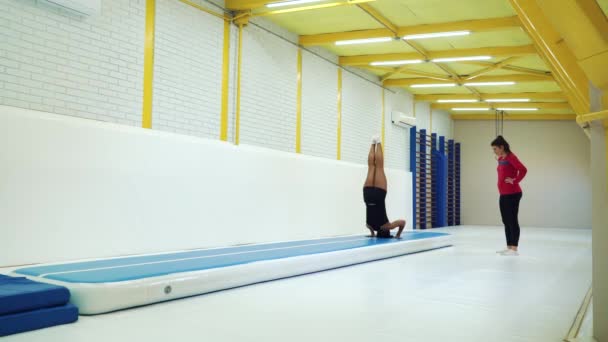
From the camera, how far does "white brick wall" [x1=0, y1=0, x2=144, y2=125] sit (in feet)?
15.2

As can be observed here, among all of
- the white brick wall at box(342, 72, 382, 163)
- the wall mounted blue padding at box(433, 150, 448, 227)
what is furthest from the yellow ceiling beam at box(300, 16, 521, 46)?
the wall mounted blue padding at box(433, 150, 448, 227)

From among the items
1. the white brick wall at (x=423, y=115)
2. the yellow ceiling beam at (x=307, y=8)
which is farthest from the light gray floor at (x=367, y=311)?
the white brick wall at (x=423, y=115)

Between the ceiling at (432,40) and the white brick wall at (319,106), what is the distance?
1.39ft

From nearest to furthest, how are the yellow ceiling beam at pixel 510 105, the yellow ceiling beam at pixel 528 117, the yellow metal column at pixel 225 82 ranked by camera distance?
1. the yellow metal column at pixel 225 82
2. the yellow ceiling beam at pixel 510 105
3. the yellow ceiling beam at pixel 528 117

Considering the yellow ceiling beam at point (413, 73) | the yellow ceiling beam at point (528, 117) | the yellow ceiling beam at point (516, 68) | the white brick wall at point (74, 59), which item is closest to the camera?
the white brick wall at point (74, 59)

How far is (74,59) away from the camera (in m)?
5.15

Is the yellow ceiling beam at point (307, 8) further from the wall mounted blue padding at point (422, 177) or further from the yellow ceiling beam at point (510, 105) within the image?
the yellow ceiling beam at point (510, 105)

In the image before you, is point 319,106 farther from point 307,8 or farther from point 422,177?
point 422,177

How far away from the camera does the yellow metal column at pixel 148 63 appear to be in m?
5.89

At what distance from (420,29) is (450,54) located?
1.54 m

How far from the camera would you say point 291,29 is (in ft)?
28.1

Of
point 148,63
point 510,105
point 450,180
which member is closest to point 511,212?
point 148,63

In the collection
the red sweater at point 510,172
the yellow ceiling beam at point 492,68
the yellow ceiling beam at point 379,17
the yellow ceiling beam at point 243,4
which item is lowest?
the red sweater at point 510,172

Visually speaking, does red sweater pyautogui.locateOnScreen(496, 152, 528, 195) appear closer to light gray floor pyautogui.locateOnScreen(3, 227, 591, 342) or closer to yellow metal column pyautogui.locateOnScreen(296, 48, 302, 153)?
light gray floor pyautogui.locateOnScreen(3, 227, 591, 342)
